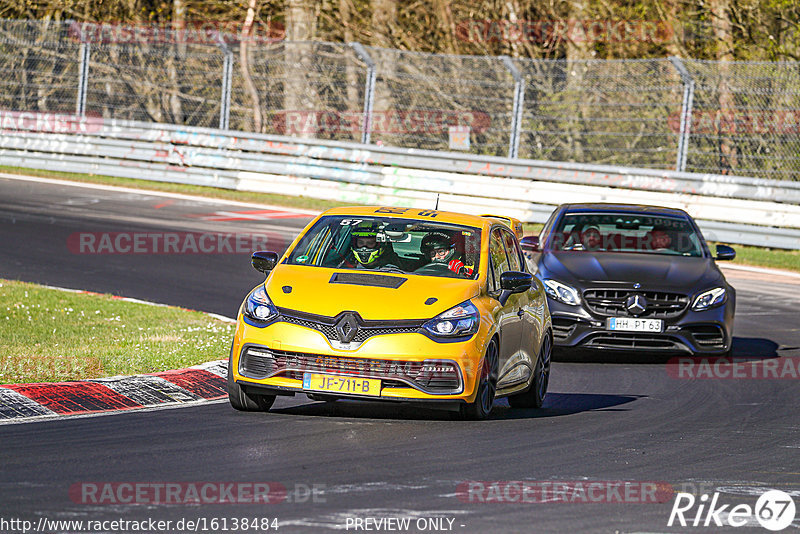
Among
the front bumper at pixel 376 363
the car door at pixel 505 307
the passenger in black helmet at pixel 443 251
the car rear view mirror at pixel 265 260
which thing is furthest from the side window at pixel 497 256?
the car rear view mirror at pixel 265 260

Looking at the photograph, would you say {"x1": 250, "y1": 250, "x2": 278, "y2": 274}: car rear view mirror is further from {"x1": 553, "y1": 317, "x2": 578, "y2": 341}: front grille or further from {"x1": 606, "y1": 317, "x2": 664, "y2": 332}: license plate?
{"x1": 606, "y1": 317, "x2": 664, "y2": 332}: license plate

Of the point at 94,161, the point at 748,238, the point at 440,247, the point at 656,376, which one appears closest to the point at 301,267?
the point at 440,247

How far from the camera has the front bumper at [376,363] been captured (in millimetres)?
8898

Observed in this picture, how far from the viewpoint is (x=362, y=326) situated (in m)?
8.97

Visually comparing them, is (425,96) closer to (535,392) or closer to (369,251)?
(535,392)

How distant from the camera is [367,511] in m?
6.50

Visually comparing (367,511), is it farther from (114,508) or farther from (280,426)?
(280,426)

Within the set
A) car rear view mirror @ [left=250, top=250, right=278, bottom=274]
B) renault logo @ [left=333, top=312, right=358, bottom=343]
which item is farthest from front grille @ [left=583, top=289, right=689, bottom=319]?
renault logo @ [left=333, top=312, right=358, bottom=343]

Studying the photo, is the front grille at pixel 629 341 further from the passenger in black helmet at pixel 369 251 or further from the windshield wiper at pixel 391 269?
the windshield wiper at pixel 391 269

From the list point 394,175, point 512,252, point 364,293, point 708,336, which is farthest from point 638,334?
point 394,175

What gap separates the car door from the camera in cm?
978

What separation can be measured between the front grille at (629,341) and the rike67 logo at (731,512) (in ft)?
19.6

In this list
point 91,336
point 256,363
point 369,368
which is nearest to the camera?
point 369,368

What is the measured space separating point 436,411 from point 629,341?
12.9 feet
